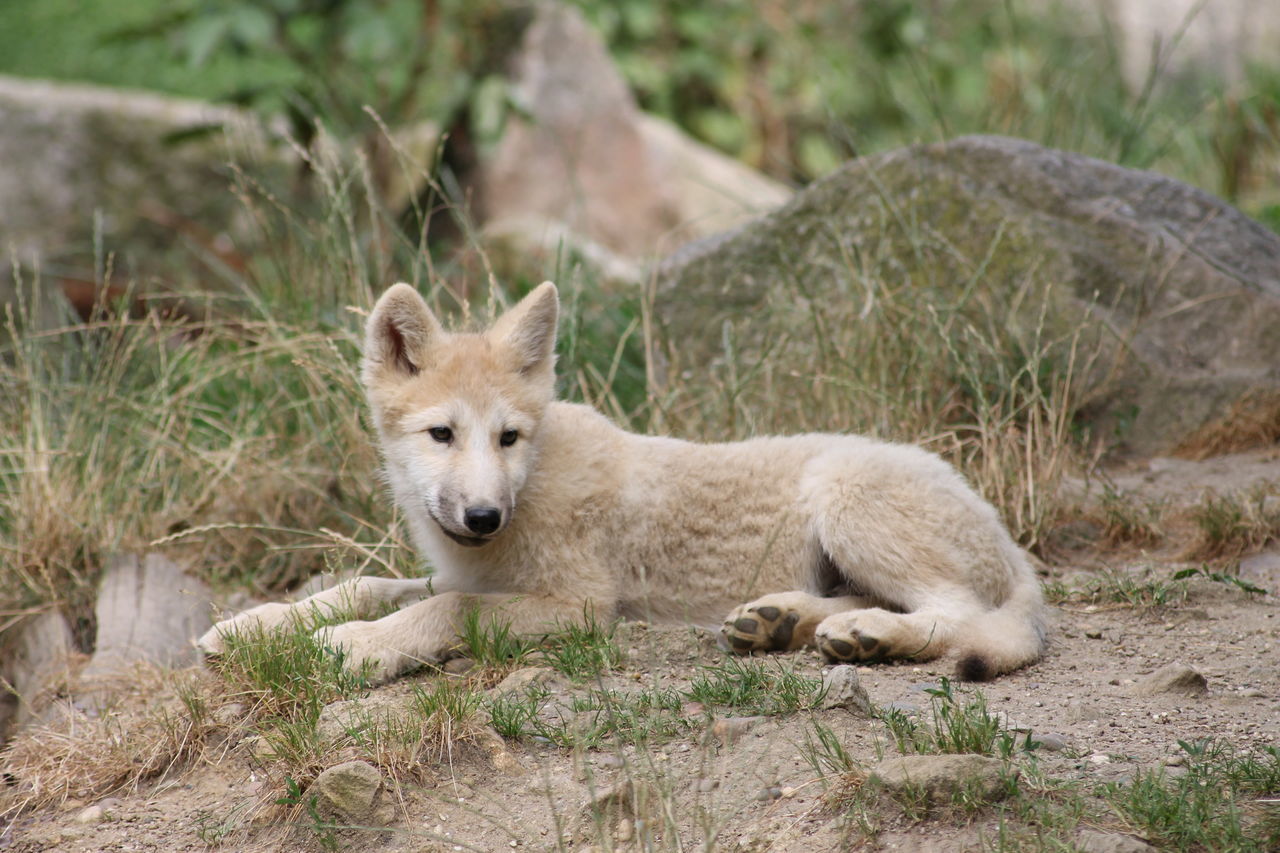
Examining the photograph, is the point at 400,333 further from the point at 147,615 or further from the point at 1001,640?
the point at 1001,640

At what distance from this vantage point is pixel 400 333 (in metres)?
4.40

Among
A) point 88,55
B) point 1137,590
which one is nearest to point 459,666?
point 1137,590

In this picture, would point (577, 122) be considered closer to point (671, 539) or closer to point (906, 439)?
point (906, 439)

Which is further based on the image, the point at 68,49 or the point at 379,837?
the point at 68,49

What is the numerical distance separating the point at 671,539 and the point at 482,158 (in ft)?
20.7

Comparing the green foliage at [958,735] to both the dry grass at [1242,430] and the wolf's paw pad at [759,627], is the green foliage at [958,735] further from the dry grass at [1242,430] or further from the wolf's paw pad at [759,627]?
the dry grass at [1242,430]

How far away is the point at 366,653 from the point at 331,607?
0.43 meters

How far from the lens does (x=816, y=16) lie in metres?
13.8

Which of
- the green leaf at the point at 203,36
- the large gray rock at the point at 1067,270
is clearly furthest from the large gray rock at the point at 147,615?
the green leaf at the point at 203,36

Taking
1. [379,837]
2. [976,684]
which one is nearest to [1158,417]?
[976,684]

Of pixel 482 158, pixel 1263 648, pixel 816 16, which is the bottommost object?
pixel 1263 648

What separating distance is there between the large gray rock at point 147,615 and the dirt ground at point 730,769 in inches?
46.4

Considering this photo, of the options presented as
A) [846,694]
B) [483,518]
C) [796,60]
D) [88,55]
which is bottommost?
[846,694]

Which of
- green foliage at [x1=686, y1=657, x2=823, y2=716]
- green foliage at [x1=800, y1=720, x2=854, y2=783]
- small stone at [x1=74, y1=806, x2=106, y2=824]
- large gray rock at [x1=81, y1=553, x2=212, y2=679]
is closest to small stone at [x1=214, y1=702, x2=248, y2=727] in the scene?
small stone at [x1=74, y1=806, x2=106, y2=824]
